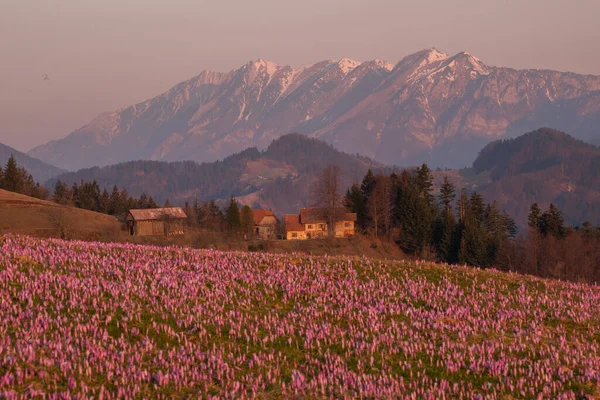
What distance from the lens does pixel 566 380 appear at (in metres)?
10.1

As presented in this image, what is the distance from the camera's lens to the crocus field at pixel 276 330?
917cm

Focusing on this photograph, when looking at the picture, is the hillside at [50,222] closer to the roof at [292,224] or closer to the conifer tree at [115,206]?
the conifer tree at [115,206]

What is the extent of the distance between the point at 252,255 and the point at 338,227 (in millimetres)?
113501

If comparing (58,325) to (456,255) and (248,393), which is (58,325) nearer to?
(248,393)

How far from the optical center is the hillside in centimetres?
9938

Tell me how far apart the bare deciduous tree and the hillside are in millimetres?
44949

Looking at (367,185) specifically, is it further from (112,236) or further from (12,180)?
(12,180)

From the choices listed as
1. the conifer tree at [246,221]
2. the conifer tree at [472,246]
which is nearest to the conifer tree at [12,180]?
the conifer tree at [246,221]

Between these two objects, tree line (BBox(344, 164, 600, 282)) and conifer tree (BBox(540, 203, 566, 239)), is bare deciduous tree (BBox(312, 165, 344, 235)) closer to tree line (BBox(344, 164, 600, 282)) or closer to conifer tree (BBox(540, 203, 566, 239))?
tree line (BBox(344, 164, 600, 282))

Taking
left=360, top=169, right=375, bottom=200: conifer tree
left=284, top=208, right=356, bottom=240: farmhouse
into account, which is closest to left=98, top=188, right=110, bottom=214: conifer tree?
left=284, top=208, right=356, bottom=240: farmhouse

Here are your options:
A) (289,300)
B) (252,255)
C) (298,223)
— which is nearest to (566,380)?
(289,300)

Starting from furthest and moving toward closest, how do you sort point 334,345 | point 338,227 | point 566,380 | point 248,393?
point 338,227 → point 334,345 → point 566,380 → point 248,393

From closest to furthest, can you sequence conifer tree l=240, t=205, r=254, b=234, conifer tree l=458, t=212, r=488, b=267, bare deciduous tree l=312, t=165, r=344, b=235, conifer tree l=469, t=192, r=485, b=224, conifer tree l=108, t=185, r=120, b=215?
1. conifer tree l=458, t=212, r=488, b=267
2. bare deciduous tree l=312, t=165, r=344, b=235
3. conifer tree l=469, t=192, r=485, b=224
4. conifer tree l=240, t=205, r=254, b=234
5. conifer tree l=108, t=185, r=120, b=215

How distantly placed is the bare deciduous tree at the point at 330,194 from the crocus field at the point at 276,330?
334ft
